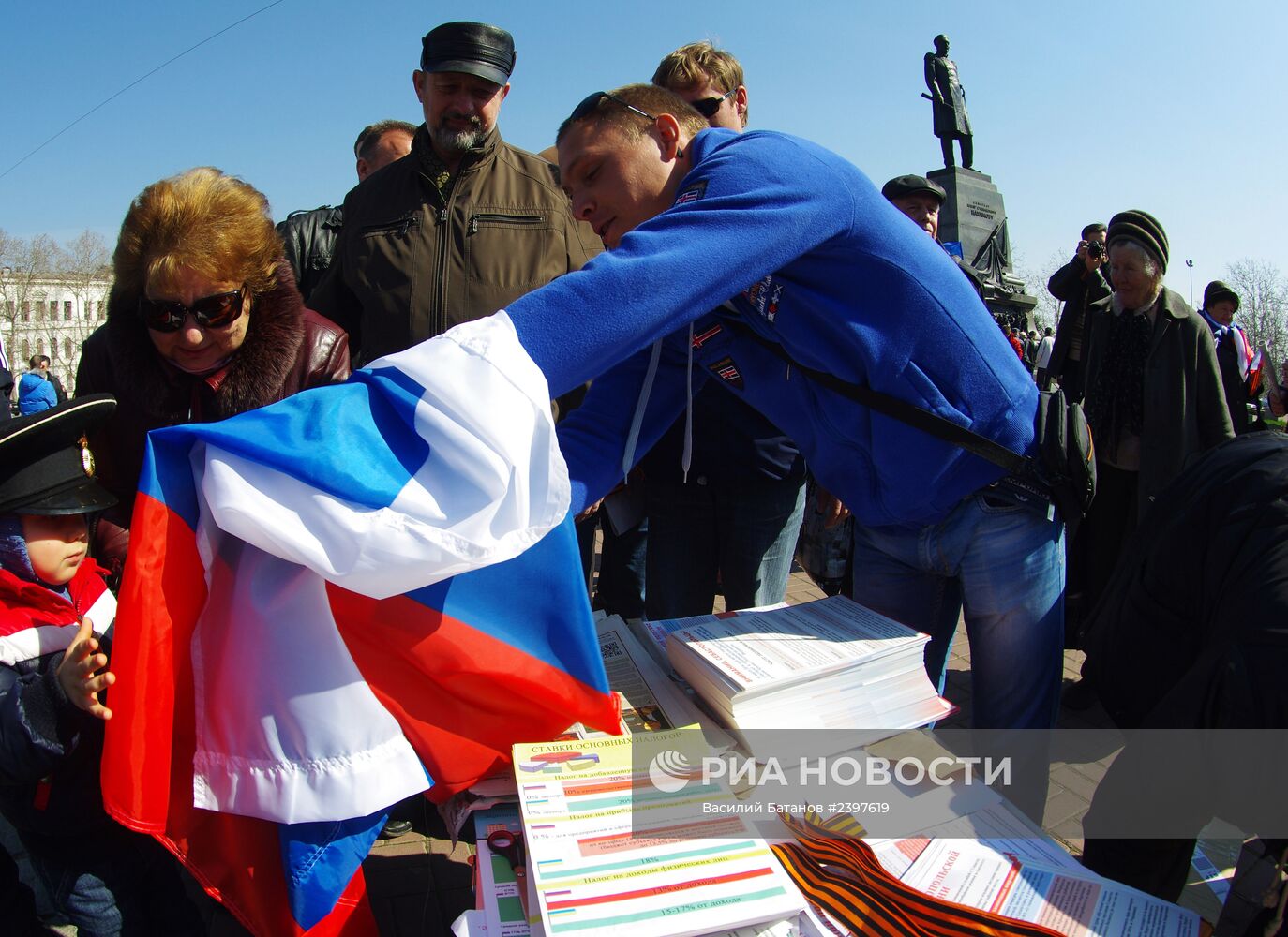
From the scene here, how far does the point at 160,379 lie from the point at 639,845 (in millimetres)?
1550

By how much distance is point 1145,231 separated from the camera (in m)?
3.87

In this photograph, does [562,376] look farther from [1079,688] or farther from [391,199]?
[1079,688]

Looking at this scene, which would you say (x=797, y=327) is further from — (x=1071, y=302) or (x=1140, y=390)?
(x=1071, y=302)

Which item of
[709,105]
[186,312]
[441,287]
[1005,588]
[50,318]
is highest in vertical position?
[50,318]

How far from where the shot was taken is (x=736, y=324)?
1.70 metres

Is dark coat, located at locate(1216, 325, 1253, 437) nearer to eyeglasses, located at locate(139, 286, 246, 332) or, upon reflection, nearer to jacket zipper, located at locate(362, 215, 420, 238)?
jacket zipper, located at locate(362, 215, 420, 238)

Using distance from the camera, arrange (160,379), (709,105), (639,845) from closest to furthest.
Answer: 1. (639,845)
2. (160,379)
3. (709,105)

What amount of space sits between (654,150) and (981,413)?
791mm

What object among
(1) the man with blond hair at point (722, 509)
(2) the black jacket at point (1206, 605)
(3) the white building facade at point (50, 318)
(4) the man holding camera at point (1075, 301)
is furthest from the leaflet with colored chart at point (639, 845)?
(3) the white building facade at point (50, 318)

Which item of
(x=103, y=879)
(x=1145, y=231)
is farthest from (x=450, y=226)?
(x=1145, y=231)

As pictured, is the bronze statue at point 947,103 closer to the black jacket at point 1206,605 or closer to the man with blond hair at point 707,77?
the man with blond hair at point 707,77

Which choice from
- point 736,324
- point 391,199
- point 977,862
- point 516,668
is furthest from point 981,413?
point 391,199

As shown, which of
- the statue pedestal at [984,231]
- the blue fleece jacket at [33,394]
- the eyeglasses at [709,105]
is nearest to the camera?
the eyeglasses at [709,105]

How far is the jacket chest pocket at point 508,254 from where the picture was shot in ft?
9.46
